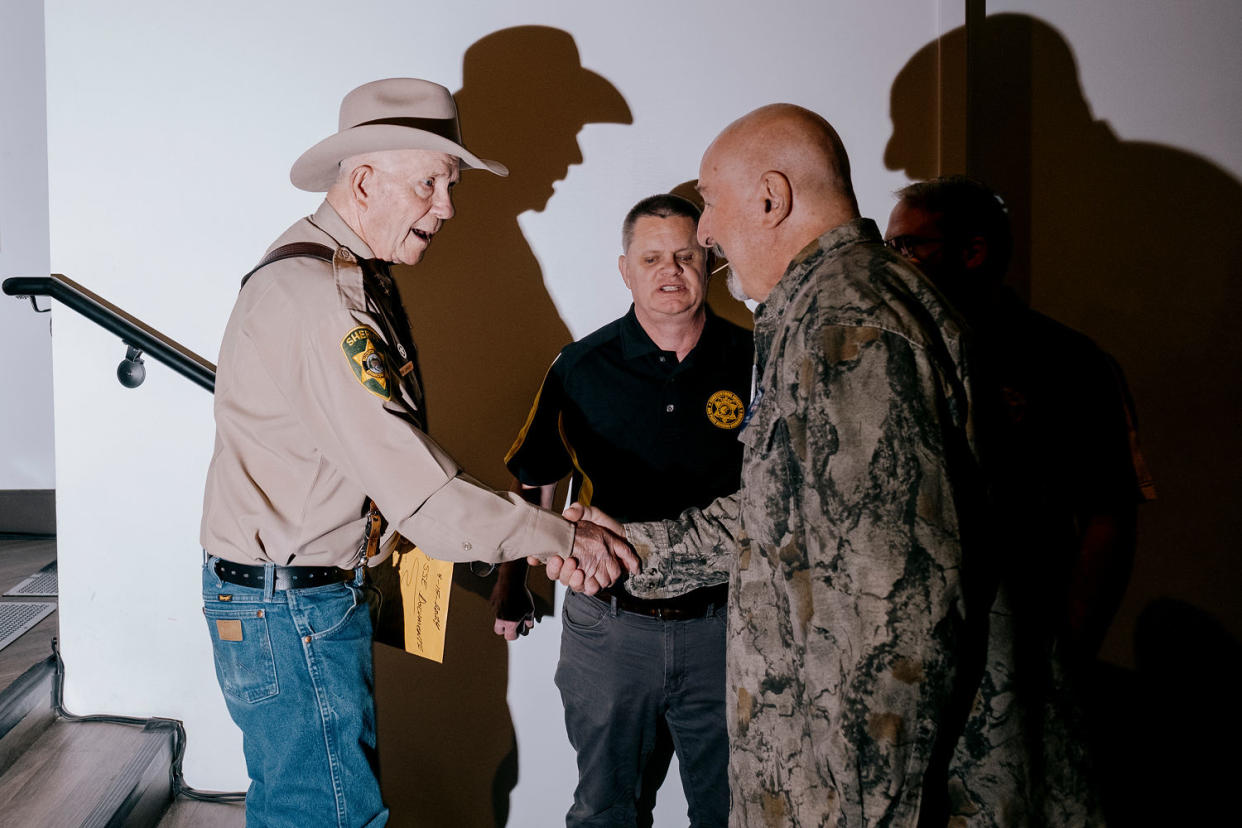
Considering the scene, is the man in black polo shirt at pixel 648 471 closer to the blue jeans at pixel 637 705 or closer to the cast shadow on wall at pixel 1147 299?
the blue jeans at pixel 637 705

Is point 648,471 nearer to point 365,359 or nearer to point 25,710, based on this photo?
point 365,359

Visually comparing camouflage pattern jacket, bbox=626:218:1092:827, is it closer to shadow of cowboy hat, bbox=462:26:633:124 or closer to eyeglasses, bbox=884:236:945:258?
eyeglasses, bbox=884:236:945:258

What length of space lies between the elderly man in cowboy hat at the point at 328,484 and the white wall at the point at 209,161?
69 cm

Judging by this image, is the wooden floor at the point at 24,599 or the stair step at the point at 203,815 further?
the wooden floor at the point at 24,599

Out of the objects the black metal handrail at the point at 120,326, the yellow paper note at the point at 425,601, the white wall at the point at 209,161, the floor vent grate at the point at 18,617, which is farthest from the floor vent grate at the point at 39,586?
the yellow paper note at the point at 425,601

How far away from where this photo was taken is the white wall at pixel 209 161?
7.04ft

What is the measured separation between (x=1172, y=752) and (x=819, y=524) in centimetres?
208

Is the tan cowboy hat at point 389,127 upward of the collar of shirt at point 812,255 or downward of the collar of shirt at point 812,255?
upward

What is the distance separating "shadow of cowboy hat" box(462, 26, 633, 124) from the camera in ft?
7.07

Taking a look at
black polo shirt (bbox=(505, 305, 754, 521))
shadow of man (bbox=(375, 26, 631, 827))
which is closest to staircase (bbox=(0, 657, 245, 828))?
shadow of man (bbox=(375, 26, 631, 827))

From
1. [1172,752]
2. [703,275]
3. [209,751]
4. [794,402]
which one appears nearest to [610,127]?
[703,275]

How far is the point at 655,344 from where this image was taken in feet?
6.43

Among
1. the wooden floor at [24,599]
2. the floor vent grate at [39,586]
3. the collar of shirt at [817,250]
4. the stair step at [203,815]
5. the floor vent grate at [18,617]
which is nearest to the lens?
the collar of shirt at [817,250]

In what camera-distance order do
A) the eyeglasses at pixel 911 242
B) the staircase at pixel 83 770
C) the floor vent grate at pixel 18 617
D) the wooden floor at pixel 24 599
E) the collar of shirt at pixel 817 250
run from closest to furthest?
the collar of shirt at pixel 817 250 → the eyeglasses at pixel 911 242 → the staircase at pixel 83 770 → the wooden floor at pixel 24 599 → the floor vent grate at pixel 18 617
